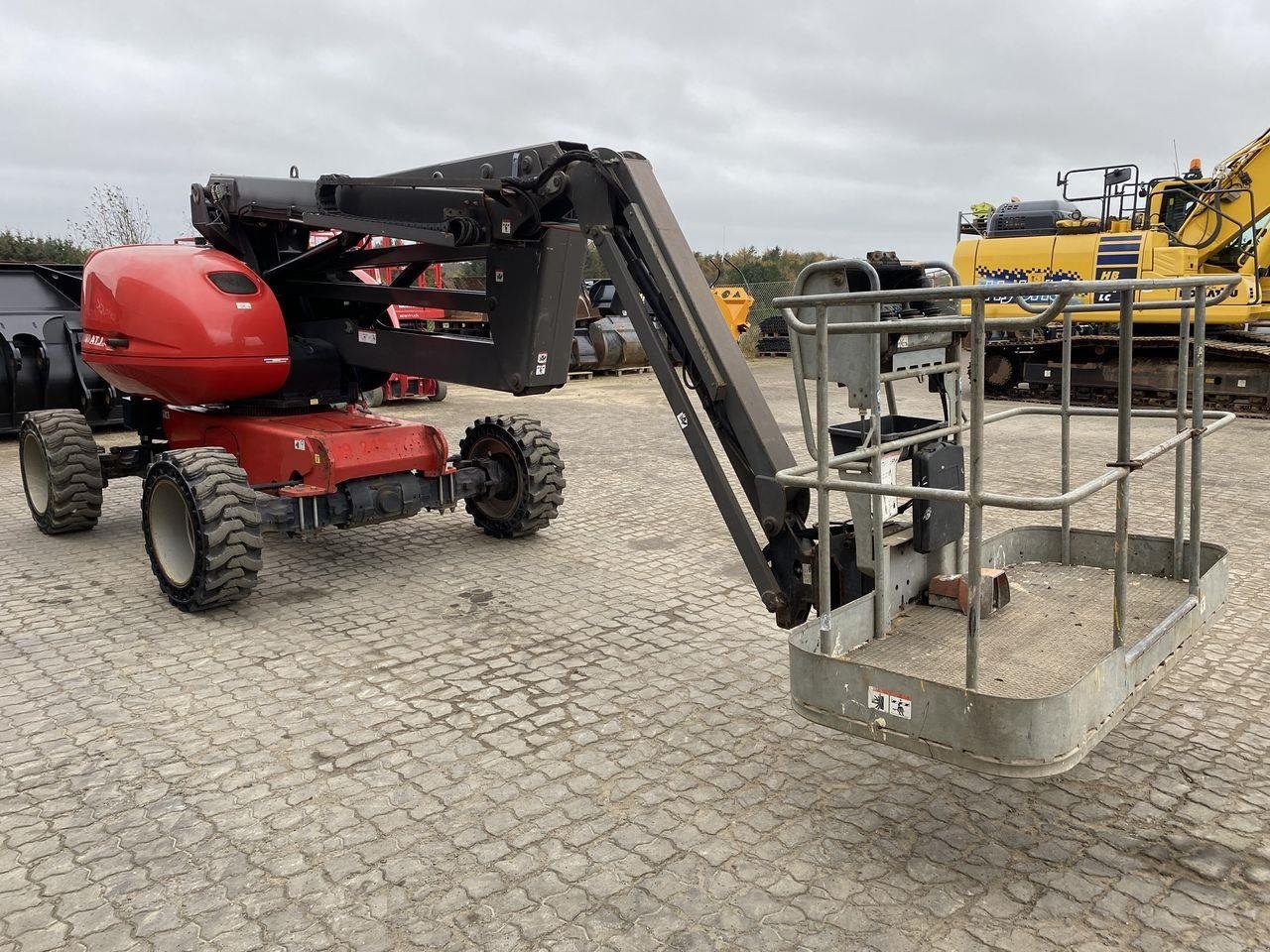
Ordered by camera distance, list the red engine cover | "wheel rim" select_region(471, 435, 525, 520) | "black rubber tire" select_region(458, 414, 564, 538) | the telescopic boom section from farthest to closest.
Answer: "wheel rim" select_region(471, 435, 525, 520) < "black rubber tire" select_region(458, 414, 564, 538) < the red engine cover < the telescopic boom section

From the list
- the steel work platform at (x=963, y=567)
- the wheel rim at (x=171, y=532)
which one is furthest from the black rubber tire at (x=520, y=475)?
the steel work platform at (x=963, y=567)

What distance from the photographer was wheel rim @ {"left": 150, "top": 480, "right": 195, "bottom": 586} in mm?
5652

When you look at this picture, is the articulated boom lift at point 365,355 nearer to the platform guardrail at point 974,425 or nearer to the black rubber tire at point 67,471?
the black rubber tire at point 67,471

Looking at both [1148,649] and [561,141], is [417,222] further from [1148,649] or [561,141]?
[1148,649]

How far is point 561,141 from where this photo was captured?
4.63m

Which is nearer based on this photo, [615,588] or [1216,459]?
[615,588]

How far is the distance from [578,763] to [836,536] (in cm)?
129

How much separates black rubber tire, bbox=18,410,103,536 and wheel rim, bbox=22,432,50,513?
65 millimetres

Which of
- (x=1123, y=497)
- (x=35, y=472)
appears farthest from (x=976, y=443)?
(x=35, y=472)

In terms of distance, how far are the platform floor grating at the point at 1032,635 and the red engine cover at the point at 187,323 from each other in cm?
420

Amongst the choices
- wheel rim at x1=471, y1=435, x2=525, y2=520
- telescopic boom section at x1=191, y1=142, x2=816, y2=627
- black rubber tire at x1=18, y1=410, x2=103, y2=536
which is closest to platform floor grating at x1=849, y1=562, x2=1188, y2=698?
telescopic boom section at x1=191, y1=142, x2=816, y2=627

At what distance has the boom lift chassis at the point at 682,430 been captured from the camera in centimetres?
289

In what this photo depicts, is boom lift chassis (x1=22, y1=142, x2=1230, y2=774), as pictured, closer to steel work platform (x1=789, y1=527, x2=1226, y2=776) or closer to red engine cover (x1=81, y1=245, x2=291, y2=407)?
steel work platform (x1=789, y1=527, x2=1226, y2=776)

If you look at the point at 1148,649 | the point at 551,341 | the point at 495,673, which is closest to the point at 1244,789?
the point at 1148,649
